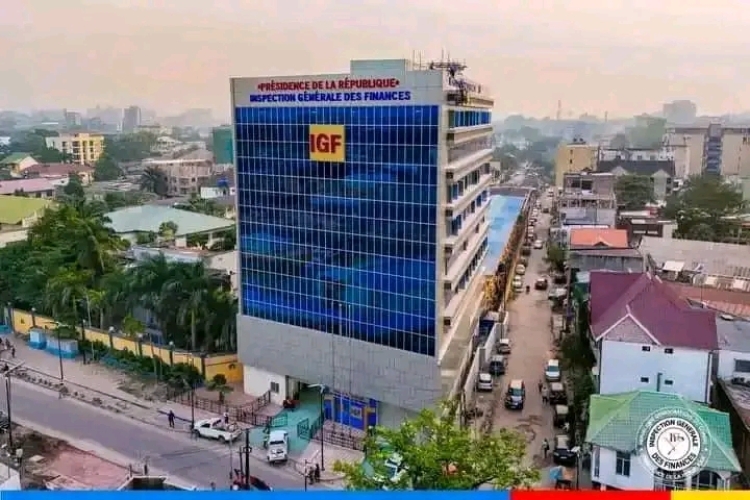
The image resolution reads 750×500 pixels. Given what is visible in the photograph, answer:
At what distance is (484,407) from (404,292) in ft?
4.91

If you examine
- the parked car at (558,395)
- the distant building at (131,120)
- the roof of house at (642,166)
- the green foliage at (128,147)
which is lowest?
the parked car at (558,395)

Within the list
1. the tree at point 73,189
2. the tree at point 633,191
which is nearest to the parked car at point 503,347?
the tree at point 633,191

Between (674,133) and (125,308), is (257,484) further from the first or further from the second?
(674,133)

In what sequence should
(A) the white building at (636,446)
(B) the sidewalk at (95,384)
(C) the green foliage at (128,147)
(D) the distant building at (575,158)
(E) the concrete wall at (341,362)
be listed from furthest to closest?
(C) the green foliage at (128,147)
(D) the distant building at (575,158)
(B) the sidewalk at (95,384)
(E) the concrete wall at (341,362)
(A) the white building at (636,446)

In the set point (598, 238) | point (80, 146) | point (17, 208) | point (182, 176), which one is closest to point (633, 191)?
point (598, 238)

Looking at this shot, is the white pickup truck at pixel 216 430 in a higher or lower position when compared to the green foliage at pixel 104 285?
lower

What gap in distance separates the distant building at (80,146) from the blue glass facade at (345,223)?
68.3 feet

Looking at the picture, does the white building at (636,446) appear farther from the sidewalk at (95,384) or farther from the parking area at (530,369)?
the sidewalk at (95,384)

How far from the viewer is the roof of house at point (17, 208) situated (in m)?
11.5

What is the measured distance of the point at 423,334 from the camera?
5.06 meters

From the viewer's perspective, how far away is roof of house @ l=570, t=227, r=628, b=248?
9.82 metres

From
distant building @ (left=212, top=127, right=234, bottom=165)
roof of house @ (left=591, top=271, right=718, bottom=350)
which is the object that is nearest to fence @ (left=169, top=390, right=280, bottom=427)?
roof of house @ (left=591, top=271, right=718, bottom=350)

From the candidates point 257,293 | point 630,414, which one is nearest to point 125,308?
point 257,293

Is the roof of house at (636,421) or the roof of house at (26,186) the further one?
the roof of house at (26,186)
